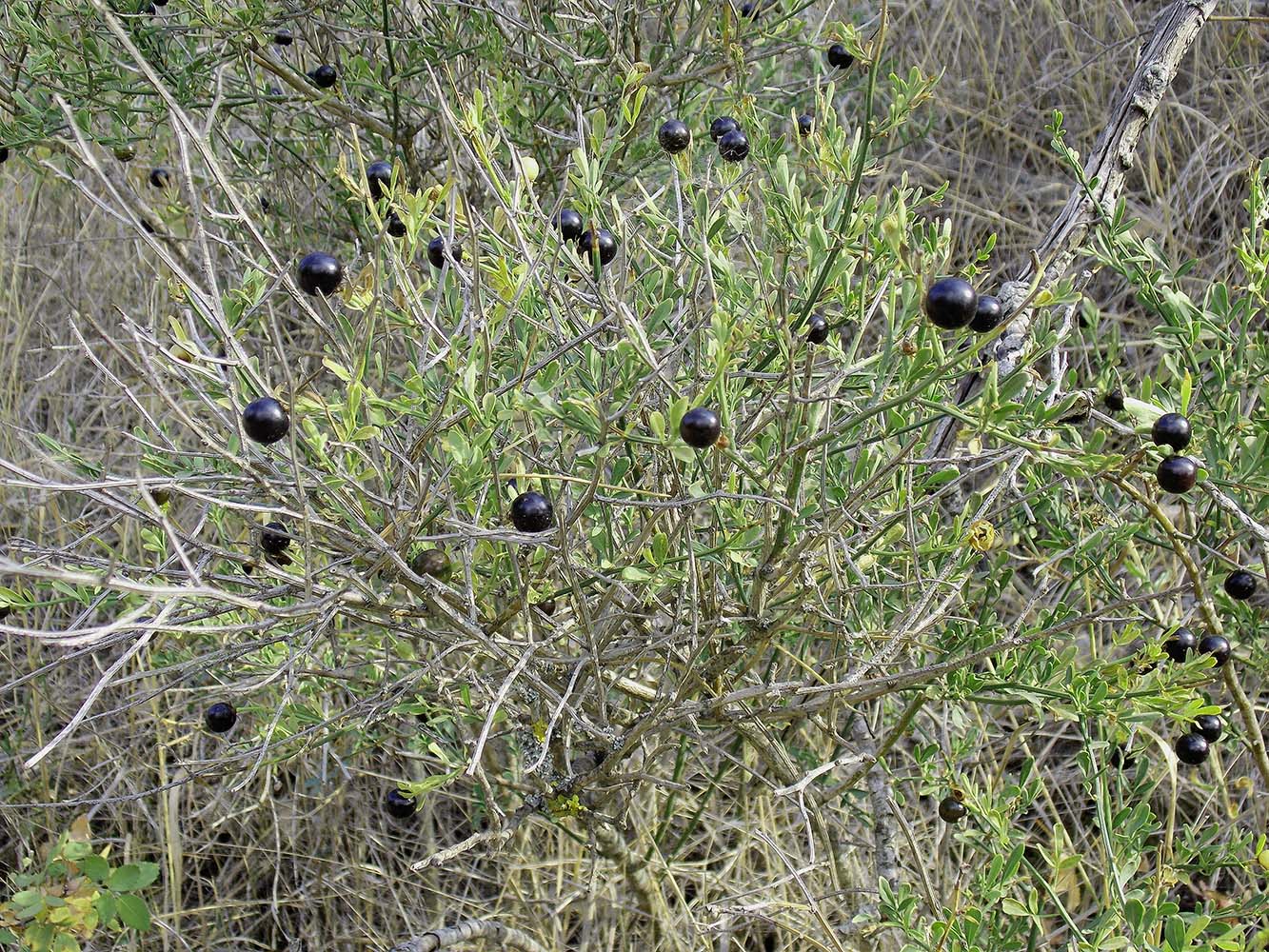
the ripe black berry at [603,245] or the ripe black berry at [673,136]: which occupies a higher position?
the ripe black berry at [673,136]

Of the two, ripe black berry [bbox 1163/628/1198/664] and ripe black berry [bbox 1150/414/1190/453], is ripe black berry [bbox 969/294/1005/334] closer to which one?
ripe black berry [bbox 1150/414/1190/453]

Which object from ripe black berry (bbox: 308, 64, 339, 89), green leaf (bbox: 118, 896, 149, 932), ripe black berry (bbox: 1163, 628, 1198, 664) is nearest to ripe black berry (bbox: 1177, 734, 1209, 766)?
ripe black berry (bbox: 1163, 628, 1198, 664)

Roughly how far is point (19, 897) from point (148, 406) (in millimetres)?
2075

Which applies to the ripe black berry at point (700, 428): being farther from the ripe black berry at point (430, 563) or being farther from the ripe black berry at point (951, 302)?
the ripe black berry at point (430, 563)

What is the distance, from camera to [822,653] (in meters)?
2.88

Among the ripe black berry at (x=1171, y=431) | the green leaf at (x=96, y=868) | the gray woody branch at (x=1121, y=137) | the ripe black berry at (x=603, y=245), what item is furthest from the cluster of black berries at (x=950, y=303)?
the green leaf at (x=96, y=868)

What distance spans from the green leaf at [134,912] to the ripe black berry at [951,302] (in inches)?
86.7

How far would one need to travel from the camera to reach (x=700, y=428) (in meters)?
1.33

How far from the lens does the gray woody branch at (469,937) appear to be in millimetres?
2292

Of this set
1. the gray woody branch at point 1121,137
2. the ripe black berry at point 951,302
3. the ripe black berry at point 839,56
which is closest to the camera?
the ripe black berry at point 951,302

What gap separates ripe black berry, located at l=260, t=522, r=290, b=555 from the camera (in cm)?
172

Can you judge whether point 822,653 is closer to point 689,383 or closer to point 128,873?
point 689,383

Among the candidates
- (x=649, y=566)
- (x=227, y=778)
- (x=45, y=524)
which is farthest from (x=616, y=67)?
(x=45, y=524)

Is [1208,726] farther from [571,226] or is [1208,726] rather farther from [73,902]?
[73,902]
